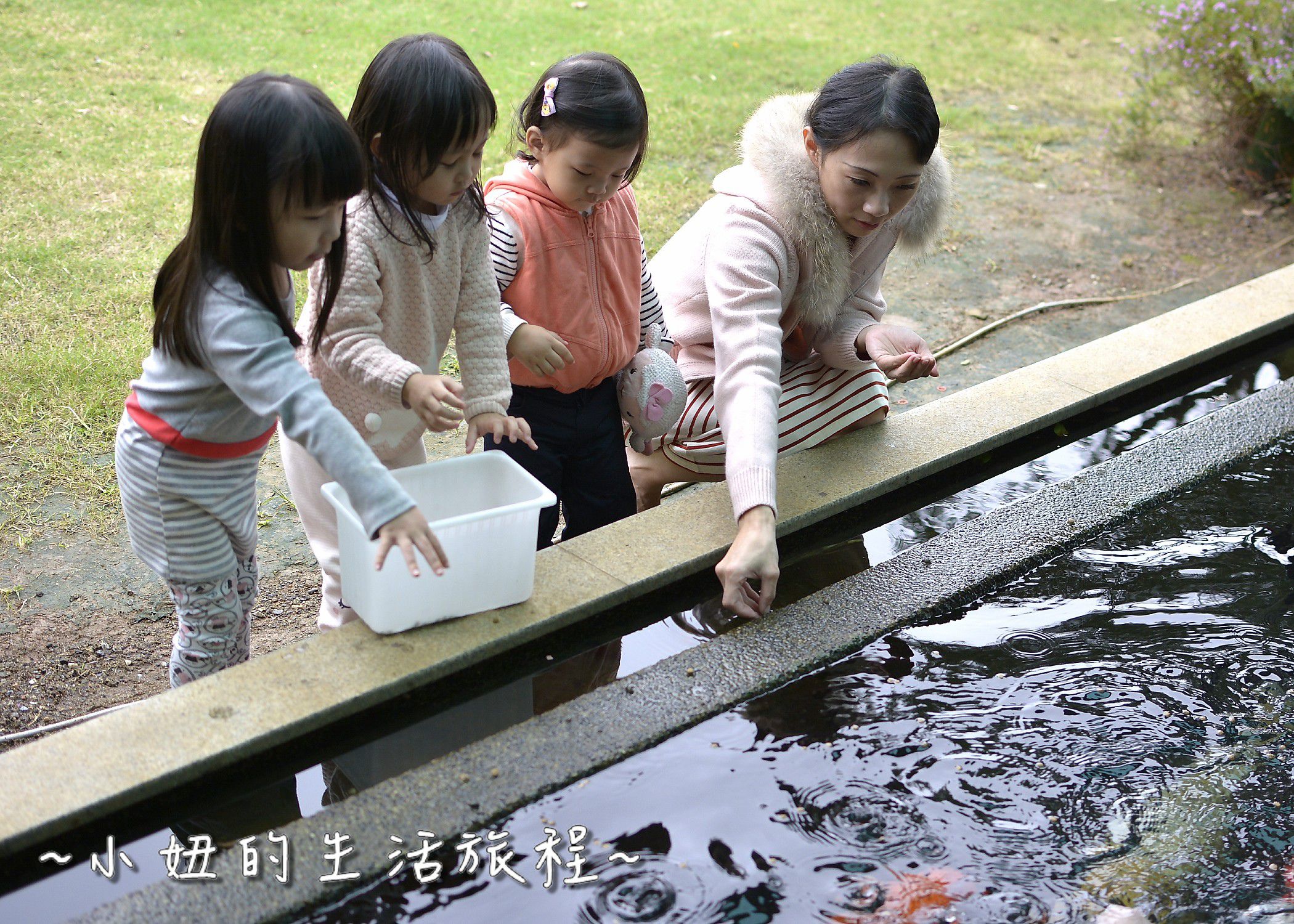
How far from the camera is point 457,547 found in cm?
216

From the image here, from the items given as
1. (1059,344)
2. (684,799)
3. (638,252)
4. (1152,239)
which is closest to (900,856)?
(684,799)

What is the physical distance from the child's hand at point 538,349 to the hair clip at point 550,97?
448 mm

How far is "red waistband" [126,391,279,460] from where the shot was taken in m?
2.06

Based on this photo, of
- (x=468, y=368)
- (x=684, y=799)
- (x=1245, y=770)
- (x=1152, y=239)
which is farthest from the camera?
(x=1152, y=239)

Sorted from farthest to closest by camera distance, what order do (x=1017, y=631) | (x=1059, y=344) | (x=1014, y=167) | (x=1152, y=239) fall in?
(x=1014, y=167) → (x=1152, y=239) → (x=1059, y=344) → (x=1017, y=631)

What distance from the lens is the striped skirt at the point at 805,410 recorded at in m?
3.11

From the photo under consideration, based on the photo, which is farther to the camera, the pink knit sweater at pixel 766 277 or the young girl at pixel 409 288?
the pink knit sweater at pixel 766 277

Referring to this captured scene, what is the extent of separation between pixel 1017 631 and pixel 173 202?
13.4ft

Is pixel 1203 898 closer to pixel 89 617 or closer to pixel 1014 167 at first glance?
pixel 89 617

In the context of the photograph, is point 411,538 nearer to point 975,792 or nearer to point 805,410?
point 975,792

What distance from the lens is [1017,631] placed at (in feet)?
8.45

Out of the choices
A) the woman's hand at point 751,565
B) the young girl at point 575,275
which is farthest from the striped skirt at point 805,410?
the woman's hand at point 751,565

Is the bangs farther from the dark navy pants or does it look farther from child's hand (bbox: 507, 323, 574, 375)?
the dark navy pants

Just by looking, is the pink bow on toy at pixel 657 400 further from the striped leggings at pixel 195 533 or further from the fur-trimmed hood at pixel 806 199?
the striped leggings at pixel 195 533
